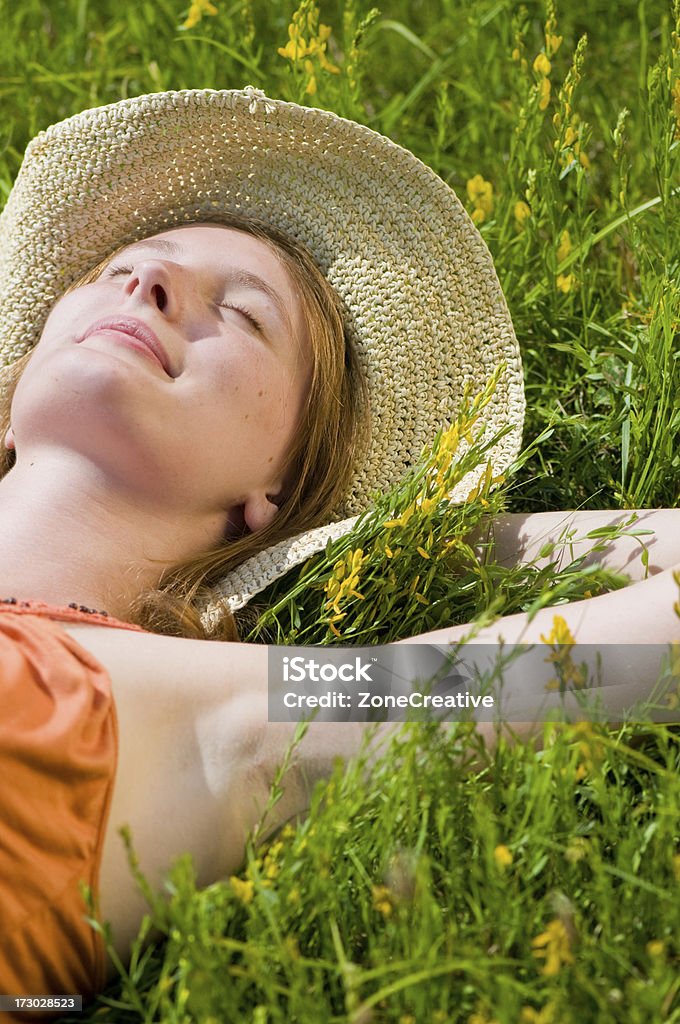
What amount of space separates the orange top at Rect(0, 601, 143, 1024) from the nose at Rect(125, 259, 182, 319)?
0.69 m

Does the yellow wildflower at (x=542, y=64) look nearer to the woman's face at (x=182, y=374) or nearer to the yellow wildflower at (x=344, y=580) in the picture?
the woman's face at (x=182, y=374)

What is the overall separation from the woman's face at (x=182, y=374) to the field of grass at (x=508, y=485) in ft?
1.61

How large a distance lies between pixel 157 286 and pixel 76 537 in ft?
1.52

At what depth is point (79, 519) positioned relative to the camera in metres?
1.77

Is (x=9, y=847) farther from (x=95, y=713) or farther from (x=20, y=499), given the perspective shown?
(x=20, y=499)

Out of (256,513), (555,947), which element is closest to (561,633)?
(555,947)

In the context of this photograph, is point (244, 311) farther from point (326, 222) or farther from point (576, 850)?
point (576, 850)

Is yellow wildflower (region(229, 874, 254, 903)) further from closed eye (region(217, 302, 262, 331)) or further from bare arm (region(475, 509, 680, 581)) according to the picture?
closed eye (region(217, 302, 262, 331))

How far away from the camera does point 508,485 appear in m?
2.19

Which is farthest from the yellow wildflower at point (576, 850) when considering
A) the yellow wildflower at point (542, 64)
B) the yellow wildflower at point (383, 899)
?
the yellow wildflower at point (542, 64)

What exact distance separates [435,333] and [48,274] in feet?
2.65

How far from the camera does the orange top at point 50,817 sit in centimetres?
133

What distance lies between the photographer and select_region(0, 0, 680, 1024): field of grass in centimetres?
123

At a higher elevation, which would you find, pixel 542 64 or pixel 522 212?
pixel 542 64
